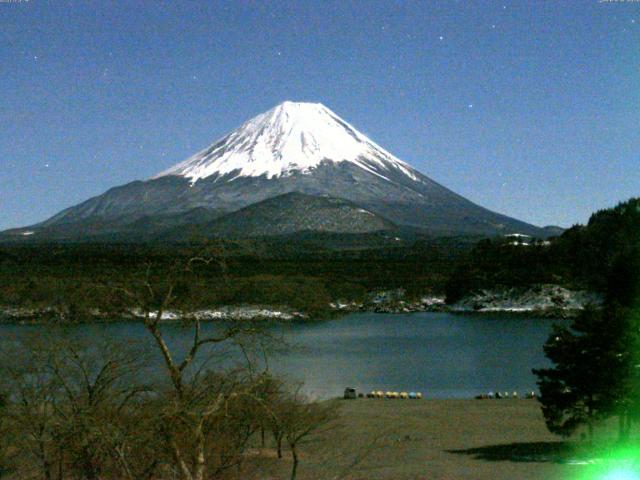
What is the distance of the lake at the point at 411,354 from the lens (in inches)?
1053

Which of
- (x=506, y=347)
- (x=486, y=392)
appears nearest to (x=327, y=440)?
(x=486, y=392)

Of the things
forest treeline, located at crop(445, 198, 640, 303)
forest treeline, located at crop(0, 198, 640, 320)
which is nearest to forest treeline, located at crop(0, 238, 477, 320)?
forest treeline, located at crop(0, 198, 640, 320)

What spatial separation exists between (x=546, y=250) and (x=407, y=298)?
496 inches

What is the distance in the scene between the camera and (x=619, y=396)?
13.8 metres

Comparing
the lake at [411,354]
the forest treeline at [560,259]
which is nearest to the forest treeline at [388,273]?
the forest treeline at [560,259]

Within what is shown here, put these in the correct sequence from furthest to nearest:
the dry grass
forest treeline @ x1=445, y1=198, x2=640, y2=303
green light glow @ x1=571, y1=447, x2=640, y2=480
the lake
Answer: forest treeline @ x1=445, y1=198, x2=640, y2=303 → the lake → the dry grass → green light glow @ x1=571, y1=447, x2=640, y2=480

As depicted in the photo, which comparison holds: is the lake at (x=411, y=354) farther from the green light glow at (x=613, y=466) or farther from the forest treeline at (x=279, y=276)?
the forest treeline at (x=279, y=276)

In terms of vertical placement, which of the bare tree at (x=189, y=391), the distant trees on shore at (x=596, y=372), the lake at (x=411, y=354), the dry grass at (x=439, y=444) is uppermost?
the bare tree at (x=189, y=391)

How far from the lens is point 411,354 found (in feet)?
119

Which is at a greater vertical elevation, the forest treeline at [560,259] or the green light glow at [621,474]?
the forest treeline at [560,259]

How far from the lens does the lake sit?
26.7 m

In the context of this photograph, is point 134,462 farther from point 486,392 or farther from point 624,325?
point 486,392

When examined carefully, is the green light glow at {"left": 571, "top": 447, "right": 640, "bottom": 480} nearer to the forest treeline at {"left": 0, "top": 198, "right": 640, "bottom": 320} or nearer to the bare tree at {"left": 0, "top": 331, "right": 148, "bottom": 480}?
the bare tree at {"left": 0, "top": 331, "right": 148, "bottom": 480}

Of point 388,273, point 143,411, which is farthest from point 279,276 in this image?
point 143,411
